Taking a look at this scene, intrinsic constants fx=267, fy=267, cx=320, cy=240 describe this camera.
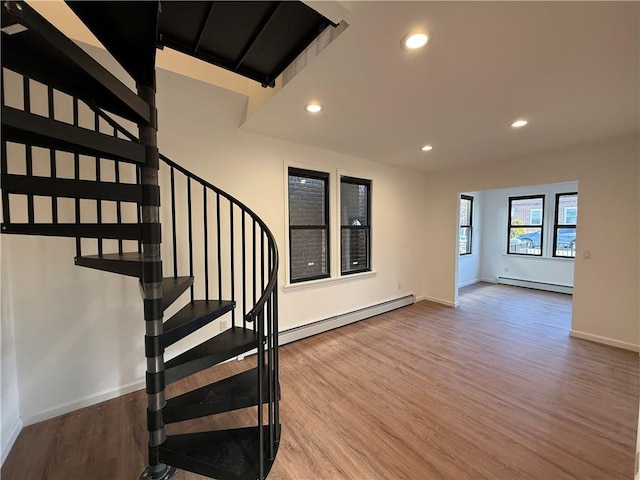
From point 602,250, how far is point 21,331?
230 inches

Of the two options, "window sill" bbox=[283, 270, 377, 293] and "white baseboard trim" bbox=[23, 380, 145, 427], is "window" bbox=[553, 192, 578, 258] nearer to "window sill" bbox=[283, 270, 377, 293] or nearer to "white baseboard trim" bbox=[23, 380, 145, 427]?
"window sill" bbox=[283, 270, 377, 293]

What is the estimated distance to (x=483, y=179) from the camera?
4.34 metres

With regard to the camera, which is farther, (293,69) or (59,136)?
(293,69)

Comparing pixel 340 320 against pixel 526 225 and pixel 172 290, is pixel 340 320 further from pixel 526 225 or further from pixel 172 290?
pixel 526 225

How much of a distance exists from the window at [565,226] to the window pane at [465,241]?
1651 mm

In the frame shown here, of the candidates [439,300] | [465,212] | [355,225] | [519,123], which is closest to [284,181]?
[355,225]

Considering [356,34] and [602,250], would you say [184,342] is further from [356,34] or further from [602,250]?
[602,250]

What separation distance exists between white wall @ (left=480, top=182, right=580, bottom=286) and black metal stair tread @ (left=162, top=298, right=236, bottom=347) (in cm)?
697

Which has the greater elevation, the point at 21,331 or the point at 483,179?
the point at 483,179

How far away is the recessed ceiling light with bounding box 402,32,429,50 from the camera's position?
145 cm

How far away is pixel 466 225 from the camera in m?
6.55

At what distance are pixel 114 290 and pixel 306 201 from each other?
2269 millimetres

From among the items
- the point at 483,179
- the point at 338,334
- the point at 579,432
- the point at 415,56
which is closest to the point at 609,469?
the point at 579,432

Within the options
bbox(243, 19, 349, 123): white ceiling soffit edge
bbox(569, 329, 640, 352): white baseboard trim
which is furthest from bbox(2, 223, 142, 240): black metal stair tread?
bbox(569, 329, 640, 352): white baseboard trim
